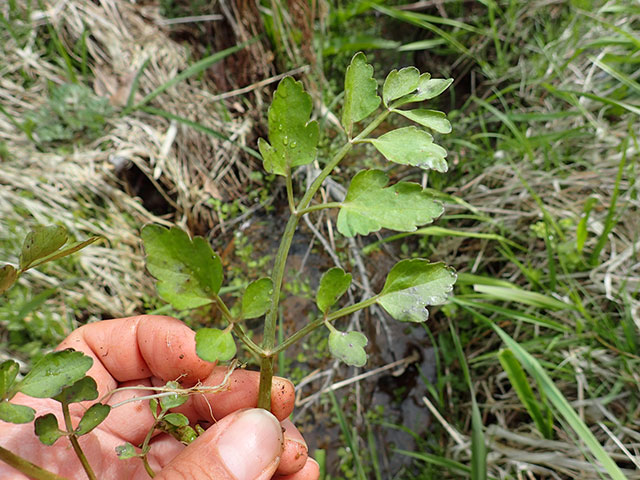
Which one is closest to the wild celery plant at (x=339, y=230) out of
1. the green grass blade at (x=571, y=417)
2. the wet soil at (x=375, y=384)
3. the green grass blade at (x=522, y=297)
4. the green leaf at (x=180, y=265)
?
the green leaf at (x=180, y=265)

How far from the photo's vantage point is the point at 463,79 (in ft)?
8.52

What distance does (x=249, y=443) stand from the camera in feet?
2.88

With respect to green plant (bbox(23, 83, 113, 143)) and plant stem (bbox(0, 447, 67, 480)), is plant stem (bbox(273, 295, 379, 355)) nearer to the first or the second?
plant stem (bbox(0, 447, 67, 480))

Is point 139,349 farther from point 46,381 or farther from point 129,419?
point 46,381

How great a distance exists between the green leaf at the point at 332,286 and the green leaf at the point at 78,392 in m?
0.40

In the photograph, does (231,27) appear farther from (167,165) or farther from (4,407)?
(4,407)

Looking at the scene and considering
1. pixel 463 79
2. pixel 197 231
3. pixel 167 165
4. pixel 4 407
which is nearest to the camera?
pixel 4 407

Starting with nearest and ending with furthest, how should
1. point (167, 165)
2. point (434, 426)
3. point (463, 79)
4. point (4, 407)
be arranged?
point (4, 407) → point (434, 426) → point (167, 165) → point (463, 79)

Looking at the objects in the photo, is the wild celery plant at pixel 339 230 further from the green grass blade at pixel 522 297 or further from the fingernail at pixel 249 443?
the green grass blade at pixel 522 297

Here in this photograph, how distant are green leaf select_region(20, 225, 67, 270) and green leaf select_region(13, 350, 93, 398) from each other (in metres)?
0.16

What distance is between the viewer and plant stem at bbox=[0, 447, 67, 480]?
657 millimetres

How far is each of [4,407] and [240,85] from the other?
2.11m

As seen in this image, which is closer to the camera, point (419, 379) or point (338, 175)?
point (419, 379)

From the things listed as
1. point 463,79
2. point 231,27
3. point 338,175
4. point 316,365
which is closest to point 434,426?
point 316,365
